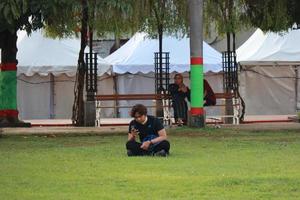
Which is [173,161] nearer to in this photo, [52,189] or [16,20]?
[52,189]

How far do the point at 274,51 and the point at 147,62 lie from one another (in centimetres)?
514

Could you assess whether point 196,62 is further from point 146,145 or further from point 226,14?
point 146,145

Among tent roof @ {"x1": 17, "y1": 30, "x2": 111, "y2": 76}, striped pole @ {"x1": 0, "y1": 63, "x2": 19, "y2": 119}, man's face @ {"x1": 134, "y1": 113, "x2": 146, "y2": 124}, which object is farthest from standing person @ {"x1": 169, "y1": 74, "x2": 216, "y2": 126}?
man's face @ {"x1": 134, "y1": 113, "x2": 146, "y2": 124}

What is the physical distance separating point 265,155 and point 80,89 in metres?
12.0

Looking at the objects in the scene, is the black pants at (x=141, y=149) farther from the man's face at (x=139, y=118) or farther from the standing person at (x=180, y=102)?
the standing person at (x=180, y=102)

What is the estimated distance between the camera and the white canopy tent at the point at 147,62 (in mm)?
30781

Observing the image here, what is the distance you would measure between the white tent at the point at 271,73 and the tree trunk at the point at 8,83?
10656 millimetres

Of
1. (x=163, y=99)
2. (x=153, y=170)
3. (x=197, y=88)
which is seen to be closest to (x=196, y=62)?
(x=197, y=88)

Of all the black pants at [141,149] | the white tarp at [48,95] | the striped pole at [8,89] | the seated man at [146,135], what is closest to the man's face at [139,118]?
the seated man at [146,135]

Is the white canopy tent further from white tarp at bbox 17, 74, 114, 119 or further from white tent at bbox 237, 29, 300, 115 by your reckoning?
white tent at bbox 237, 29, 300, 115

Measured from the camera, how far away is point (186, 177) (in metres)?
11.0

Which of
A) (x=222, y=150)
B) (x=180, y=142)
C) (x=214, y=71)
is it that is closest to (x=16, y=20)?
(x=180, y=142)

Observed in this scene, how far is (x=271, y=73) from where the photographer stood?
108 feet

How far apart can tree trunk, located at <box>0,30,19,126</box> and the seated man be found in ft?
35.2
